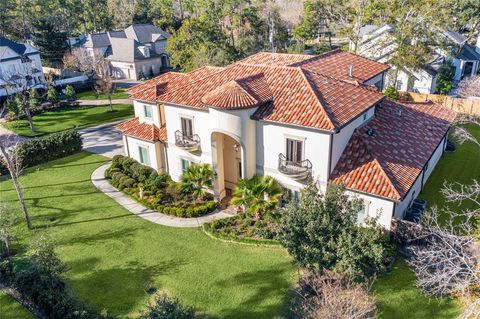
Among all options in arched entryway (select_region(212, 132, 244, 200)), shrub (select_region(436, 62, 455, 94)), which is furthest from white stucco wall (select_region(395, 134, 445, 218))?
shrub (select_region(436, 62, 455, 94))

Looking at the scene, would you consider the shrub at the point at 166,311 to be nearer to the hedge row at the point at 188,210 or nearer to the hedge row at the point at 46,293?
the hedge row at the point at 46,293

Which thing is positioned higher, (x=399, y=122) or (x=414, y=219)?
(x=399, y=122)

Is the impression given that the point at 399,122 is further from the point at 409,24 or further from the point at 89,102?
the point at 89,102

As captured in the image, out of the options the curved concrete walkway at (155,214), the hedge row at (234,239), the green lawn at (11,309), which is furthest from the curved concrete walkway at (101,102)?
the green lawn at (11,309)

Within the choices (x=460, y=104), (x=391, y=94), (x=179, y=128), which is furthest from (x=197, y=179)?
(x=460, y=104)

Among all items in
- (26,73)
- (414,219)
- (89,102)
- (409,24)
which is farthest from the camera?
(26,73)

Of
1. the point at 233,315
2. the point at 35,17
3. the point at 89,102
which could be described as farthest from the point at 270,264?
the point at 35,17

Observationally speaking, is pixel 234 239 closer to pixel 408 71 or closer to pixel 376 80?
pixel 376 80
